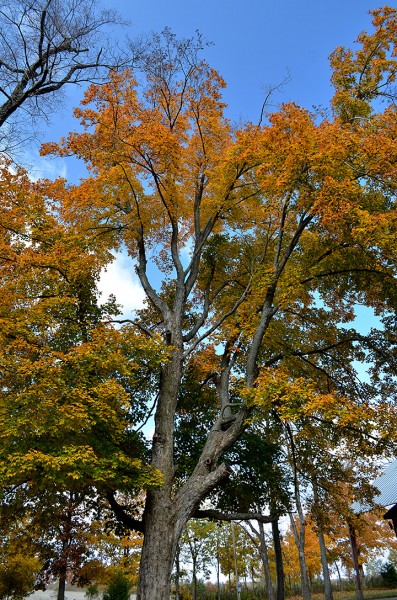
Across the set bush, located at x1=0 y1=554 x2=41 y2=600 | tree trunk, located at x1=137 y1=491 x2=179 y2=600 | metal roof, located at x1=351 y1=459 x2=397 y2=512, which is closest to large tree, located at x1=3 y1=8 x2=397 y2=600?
tree trunk, located at x1=137 y1=491 x2=179 y2=600

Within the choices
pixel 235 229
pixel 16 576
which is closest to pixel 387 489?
pixel 235 229

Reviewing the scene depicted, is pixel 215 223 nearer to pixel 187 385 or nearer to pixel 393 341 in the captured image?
pixel 187 385

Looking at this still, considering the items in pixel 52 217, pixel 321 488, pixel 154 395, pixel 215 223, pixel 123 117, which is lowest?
pixel 321 488

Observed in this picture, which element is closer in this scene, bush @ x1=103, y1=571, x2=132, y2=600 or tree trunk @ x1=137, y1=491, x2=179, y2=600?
tree trunk @ x1=137, y1=491, x2=179, y2=600

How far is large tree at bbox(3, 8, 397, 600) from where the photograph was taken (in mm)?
7695

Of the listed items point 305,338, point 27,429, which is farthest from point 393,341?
point 27,429

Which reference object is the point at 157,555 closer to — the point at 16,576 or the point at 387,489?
the point at 387,489

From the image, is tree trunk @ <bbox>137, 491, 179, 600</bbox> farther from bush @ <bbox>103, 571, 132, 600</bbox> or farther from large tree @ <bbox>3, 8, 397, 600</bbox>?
bush @ <bbox>103, 571, 132, 600</bbox>

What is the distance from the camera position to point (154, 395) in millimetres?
10891

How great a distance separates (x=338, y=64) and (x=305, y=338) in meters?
6.93

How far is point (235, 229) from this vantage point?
12305mm

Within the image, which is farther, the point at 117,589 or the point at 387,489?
the point at 117,589

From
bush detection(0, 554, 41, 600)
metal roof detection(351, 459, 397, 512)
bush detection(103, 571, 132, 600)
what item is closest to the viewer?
metal roof detection(351, 459, 397, 512)

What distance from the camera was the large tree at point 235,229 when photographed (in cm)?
770
